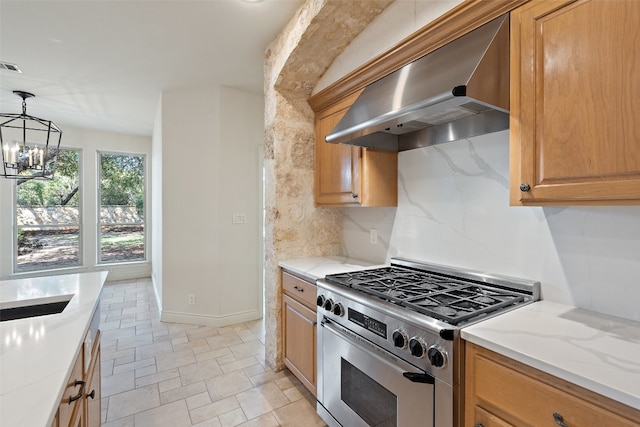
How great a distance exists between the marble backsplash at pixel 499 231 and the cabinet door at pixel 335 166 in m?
0.35

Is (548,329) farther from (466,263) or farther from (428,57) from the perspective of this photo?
(428,57)

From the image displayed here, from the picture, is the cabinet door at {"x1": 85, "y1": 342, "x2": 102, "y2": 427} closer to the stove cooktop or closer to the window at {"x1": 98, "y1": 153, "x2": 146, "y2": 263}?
the stove cooktop

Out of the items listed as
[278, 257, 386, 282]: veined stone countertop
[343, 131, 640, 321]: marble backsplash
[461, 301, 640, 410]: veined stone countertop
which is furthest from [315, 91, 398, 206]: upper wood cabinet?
[461, 301, 640, 410]: veined stone countertop

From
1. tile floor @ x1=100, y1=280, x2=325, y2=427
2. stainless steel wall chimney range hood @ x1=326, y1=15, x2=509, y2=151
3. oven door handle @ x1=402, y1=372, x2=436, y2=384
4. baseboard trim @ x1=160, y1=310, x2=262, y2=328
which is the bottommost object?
tile floor @ x1=100, y1=280, x2=325, y2=427

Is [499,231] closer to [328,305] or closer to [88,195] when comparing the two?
[328,305]

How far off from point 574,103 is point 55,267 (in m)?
7.06

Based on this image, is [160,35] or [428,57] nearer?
[428,57]

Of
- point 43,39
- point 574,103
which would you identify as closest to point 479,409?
point 574,103

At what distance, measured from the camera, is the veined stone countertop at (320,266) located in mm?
2174

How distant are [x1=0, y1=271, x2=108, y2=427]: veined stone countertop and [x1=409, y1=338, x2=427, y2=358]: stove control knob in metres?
1.16

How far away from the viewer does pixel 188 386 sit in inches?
94.8

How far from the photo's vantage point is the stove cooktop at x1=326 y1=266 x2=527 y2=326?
4.35ft

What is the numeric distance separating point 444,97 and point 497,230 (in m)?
0.83

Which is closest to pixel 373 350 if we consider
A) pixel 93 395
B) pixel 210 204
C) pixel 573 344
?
pixel 573 344
